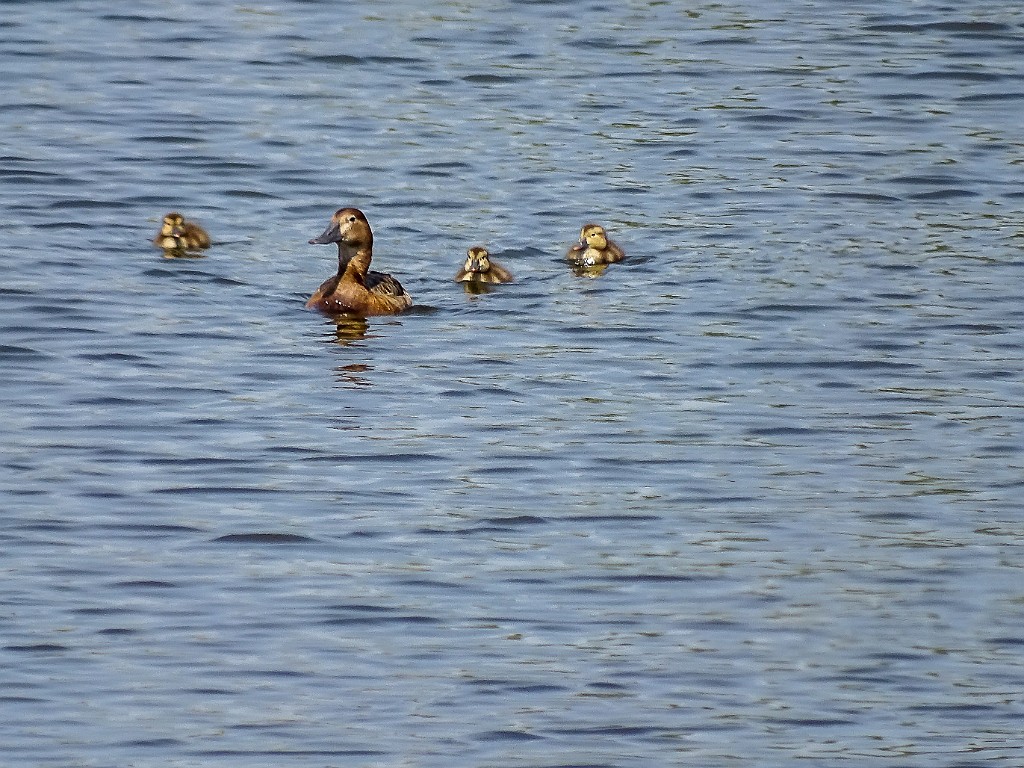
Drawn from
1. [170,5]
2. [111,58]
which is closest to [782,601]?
[111,58]

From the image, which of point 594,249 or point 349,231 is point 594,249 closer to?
point 594,249

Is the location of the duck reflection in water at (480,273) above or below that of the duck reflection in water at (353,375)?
above

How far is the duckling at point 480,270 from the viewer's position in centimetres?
1354

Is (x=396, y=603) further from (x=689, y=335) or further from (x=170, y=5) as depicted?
(x=170, y=5)

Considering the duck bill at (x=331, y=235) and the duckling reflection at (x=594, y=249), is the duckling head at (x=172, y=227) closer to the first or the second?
the duck bill at (x=331, y=235)

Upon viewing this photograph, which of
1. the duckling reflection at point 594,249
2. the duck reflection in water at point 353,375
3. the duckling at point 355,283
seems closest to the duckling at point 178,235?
the duckling at point 355,283

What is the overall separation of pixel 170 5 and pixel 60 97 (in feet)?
13.2

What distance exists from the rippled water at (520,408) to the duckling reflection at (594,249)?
0.20m

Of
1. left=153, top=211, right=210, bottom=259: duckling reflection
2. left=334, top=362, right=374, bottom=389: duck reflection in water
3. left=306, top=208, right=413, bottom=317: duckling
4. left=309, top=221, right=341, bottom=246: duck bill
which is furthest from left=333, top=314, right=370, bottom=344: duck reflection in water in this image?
left=153, top=211, right=210, bottom=259: duckling reflection

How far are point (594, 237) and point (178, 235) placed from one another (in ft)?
8.46

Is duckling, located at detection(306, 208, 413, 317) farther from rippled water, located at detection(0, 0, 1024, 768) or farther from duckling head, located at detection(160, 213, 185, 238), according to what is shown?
duckling head, located at detection(160, 213, 185, 238)

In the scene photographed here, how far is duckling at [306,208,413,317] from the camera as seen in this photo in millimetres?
13367

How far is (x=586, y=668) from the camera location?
775cm

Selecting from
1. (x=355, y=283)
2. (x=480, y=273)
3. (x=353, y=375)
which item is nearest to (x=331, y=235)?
(x=355, y=283)
